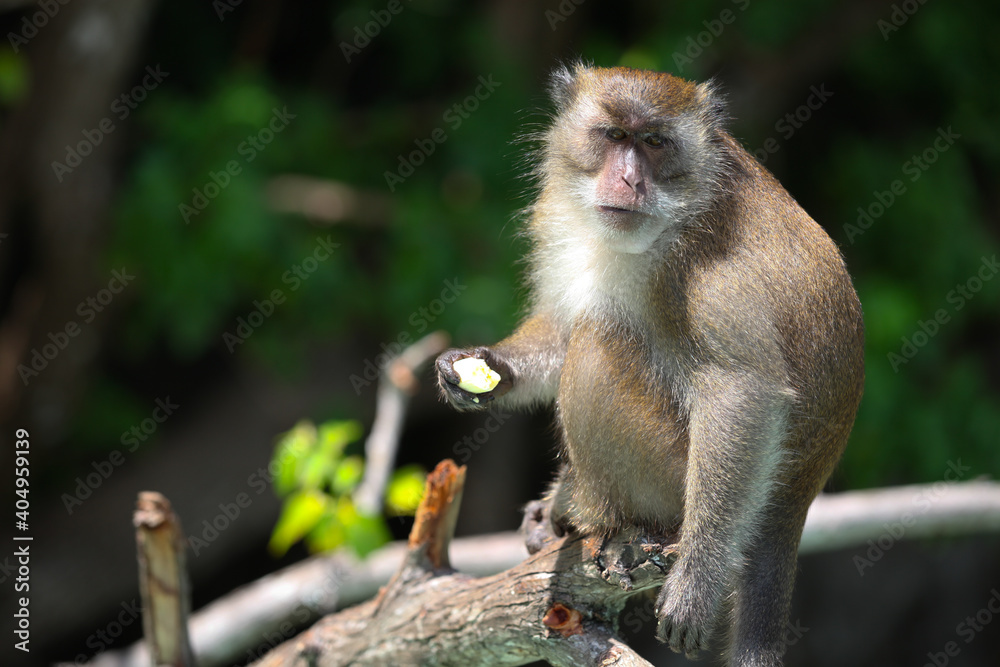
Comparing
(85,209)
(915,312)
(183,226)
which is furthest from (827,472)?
(85,209)

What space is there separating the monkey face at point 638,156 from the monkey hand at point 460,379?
78 cm

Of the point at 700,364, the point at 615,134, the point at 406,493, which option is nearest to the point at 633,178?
the point at 615,134

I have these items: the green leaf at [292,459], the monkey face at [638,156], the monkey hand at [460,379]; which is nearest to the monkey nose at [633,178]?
the monkey face at [638,156]

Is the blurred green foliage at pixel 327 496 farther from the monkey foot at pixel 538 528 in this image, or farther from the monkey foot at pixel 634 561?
the monkey foot at pixel 634 561

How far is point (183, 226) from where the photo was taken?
23.9 ft

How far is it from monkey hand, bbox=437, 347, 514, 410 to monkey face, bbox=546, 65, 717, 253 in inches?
30.8

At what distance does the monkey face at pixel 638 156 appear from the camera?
397 centimetres

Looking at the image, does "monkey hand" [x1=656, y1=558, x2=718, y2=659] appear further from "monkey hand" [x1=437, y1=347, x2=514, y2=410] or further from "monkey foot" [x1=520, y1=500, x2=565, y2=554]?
"monkey hand" [x1=437, y1=347, x2=514, y2=410]

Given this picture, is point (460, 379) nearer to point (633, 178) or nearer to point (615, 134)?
point (633, 178)

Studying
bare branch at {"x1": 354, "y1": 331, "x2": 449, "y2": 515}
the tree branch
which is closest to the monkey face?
bare branch at {"x1": 354, "y1": 331, "x2": 449, "y2": 515}

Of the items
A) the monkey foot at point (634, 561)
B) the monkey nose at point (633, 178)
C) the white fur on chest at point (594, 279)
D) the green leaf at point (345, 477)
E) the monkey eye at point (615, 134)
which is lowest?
the monkey foot at point (634, 561)

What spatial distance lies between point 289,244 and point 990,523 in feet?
18.3

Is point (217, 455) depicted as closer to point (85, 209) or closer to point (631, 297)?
point (85, 209)

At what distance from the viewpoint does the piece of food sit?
4242 millimetres
